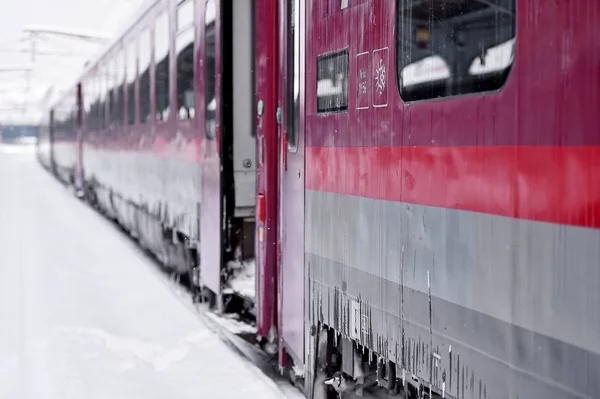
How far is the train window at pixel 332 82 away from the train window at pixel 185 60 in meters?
2.94

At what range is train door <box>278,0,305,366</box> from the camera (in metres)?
3.91

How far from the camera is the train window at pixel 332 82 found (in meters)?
3.27

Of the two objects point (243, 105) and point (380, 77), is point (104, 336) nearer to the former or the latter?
point (243, 105)

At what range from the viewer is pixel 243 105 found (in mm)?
5613

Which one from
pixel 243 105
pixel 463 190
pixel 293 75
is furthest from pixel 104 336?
pixel 463 190

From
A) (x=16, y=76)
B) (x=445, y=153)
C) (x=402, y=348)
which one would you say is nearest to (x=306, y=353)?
(x=402, y=348)

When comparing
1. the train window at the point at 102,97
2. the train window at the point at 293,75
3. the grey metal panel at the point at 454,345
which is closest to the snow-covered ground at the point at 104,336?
the grey metal panel at the point at 454,345

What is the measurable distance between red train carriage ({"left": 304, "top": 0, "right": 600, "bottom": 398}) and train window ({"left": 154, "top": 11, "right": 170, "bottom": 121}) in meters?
4.08

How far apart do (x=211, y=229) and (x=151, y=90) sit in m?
2.87

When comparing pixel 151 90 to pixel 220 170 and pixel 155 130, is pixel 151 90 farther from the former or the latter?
pixel 220 170

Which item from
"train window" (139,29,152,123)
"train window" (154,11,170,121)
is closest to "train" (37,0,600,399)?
"train window" (154,11,170,121)

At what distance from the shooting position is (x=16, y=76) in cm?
6881

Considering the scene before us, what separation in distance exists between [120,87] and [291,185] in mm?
7306

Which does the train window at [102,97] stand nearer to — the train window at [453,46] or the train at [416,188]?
the train at [416,188]
